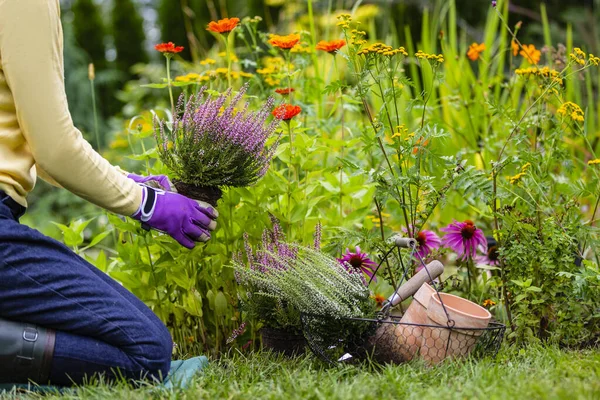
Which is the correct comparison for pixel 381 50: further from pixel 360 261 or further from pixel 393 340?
pixel 393 340

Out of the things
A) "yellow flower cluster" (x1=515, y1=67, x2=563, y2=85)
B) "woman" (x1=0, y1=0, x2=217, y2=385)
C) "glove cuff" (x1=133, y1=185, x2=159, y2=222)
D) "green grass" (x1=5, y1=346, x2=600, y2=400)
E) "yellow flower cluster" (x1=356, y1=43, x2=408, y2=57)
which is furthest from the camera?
"yellow flower cluster" (x1=515, y1=67, x2=563, y2=85)

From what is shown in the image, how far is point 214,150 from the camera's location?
1.98 meters

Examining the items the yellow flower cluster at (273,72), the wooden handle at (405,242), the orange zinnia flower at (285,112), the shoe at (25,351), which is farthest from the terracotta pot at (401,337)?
the yellow flower cluster at (273,72)

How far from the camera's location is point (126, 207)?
186 centimetres

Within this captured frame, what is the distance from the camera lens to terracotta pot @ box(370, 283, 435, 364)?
196 centimetres

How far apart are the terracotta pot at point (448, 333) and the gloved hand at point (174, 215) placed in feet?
2.17

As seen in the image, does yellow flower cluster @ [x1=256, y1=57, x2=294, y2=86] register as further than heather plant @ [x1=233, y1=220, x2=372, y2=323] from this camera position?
Yes

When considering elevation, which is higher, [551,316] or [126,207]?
[126,207]

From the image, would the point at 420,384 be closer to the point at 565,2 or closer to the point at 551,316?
the point at 551,316

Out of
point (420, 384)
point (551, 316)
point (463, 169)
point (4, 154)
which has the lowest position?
point (551, 316)

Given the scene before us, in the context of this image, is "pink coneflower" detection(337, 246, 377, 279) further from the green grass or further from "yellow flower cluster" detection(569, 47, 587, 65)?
"yellow flower cluster" detection(569, 47, 587, 65)

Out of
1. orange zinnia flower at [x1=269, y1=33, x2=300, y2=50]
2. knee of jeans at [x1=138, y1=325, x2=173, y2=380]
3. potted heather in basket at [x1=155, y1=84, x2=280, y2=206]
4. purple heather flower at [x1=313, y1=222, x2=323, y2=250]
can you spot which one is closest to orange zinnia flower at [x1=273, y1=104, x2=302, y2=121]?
potted heather in basket at [x1=155, y1=84, x2=280, y2=206]

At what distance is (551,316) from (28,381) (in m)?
1.53

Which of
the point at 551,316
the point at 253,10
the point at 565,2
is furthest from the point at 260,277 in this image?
the point at 565,2
